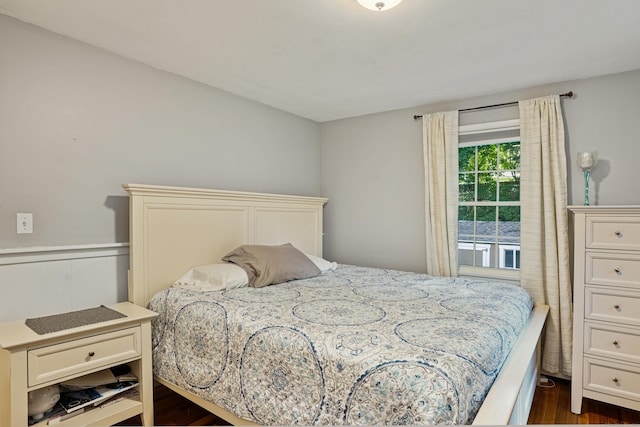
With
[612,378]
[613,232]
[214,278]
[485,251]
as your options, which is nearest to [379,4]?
[214,278]

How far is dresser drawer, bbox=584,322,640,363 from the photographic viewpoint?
2232mm

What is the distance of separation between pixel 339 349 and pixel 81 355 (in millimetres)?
1317

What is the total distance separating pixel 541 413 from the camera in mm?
2373

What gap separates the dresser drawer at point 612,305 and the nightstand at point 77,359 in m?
2.70

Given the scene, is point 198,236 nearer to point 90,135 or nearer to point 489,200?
point 90,135

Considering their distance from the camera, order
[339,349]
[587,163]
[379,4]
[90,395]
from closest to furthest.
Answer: [339,349] → [379,4] → [90,395] → [587,163]

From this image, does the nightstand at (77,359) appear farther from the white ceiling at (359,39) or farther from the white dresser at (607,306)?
the white dresser at (607,306)

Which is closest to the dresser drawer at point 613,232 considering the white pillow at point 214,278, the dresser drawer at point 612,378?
the dresser drawer at point 612,378

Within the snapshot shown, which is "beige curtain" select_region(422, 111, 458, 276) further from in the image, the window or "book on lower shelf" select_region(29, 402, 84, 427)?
"book on lower shelf" select_region(29, 402, 84, 427)

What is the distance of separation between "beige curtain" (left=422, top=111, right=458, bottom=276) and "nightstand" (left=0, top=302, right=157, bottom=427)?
2.34m

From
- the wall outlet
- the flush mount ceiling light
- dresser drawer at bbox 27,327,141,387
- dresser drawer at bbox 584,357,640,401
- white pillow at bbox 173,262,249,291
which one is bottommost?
dresser drawer at bbox 584,357,640,401

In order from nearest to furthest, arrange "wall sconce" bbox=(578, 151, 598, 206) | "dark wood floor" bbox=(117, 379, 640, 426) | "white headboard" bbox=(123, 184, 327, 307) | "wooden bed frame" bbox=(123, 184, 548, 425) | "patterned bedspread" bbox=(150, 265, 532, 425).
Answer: "patterned bedspread" bbox=(150, 265, 532, 425)
"wooden bed frame" bbox=(123, 184, 548, 425)
"dark wood floor" bbox=(117, 379, 640, 426)
"white headboard" bbox=(123, 184, 327, 307)
"wall sconce" bbox=(578, 151, 598, 206)

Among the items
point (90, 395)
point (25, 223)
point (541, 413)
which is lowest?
point (541, 413)

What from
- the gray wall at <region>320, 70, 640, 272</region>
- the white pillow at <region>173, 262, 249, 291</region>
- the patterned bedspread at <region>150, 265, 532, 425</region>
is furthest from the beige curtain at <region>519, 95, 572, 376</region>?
the white pillow at <region>173, 262, 249, 291</region>
